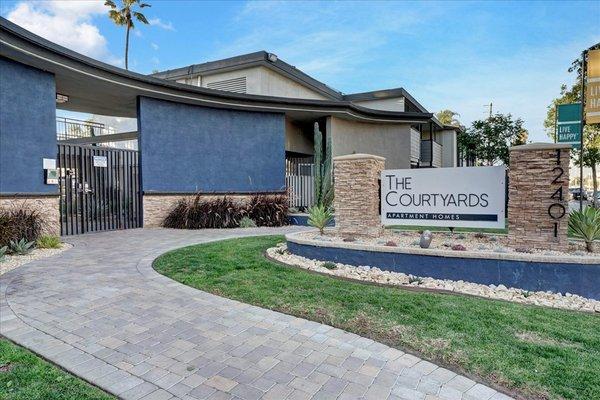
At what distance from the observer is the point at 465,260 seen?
5621 millimetres

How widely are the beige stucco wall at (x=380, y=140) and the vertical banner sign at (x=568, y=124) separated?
8.07 meters

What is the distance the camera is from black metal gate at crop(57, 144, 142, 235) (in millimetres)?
11016

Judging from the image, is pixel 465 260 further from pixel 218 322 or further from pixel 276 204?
pixel 276 204

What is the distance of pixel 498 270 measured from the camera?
5.45 m

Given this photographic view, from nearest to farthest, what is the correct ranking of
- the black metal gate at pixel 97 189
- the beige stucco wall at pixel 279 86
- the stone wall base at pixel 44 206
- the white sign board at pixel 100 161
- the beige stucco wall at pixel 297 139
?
the stone wall base at pixel 44 206
the black metal gate at pixel 97 189
the white sign board at pixel 100 161
the beige stucco wall at pixel 279 86
the beige stucco wall at pixel 297 139

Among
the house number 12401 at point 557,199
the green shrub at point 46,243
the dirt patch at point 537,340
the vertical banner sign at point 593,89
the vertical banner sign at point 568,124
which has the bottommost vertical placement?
the dirt patch at point 537,340

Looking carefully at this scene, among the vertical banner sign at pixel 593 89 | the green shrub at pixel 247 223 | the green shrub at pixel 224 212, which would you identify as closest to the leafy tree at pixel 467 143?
the vertical banner sign at pixel 593 89

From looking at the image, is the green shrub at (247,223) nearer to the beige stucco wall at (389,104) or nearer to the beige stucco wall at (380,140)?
the beige stucco wall at (380,140)

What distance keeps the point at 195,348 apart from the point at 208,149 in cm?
1114

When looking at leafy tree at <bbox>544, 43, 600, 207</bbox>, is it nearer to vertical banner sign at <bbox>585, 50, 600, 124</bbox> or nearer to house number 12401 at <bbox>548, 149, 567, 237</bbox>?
vertical banner sign at <bbox>585, 50, 600, 124</bbox>

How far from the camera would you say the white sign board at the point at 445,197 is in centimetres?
671

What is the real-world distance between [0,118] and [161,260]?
5.49m

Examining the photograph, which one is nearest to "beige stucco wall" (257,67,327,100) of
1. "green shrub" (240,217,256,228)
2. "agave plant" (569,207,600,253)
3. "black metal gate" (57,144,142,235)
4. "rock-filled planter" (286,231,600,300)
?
"green shrub" (240,217,256,228)

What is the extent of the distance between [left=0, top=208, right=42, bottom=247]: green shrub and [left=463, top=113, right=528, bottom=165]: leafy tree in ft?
97.8
